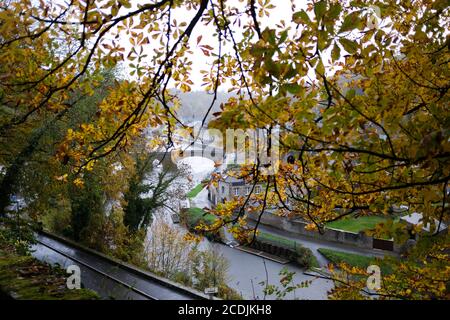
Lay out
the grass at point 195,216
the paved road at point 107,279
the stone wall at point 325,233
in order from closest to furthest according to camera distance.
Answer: the paved road at point 107,279 → the stone wall at point 325,233 → the grass at point 195,216

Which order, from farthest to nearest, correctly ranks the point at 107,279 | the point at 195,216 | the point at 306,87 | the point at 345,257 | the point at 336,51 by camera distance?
the point at 195,216 → the point at 345,257 → the point at 107,279 → the point at 306,87 → the point at 336,51

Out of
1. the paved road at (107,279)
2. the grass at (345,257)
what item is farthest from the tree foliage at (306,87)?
the grass at (345,257)

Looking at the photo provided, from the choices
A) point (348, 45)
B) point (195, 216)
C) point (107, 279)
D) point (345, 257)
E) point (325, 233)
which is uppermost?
point (195, 216)

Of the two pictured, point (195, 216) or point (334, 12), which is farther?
point (195, 216)

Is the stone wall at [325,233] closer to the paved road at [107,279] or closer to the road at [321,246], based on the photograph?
the road at [321,246]

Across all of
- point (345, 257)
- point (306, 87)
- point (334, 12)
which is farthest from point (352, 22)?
point (345, 257)

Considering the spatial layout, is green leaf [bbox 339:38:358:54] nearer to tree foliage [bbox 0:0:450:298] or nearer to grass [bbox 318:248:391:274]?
tree foliage [bbox 0:0:450:298]

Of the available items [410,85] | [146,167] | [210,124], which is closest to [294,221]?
[146,167]

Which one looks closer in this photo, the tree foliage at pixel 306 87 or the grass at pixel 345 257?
the tree foliage at pixel 306 87

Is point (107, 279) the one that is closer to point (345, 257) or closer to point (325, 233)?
point (345, 257)

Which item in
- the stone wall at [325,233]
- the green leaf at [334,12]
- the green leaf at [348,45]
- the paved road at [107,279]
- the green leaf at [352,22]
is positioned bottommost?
the paved road at [107,279]

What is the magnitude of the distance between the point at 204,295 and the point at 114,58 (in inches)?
278

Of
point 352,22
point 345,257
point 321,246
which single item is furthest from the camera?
point 321,246

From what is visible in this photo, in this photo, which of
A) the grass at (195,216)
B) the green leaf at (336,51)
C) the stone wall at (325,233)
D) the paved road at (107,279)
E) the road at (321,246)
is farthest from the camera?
the grass at (195,216)
